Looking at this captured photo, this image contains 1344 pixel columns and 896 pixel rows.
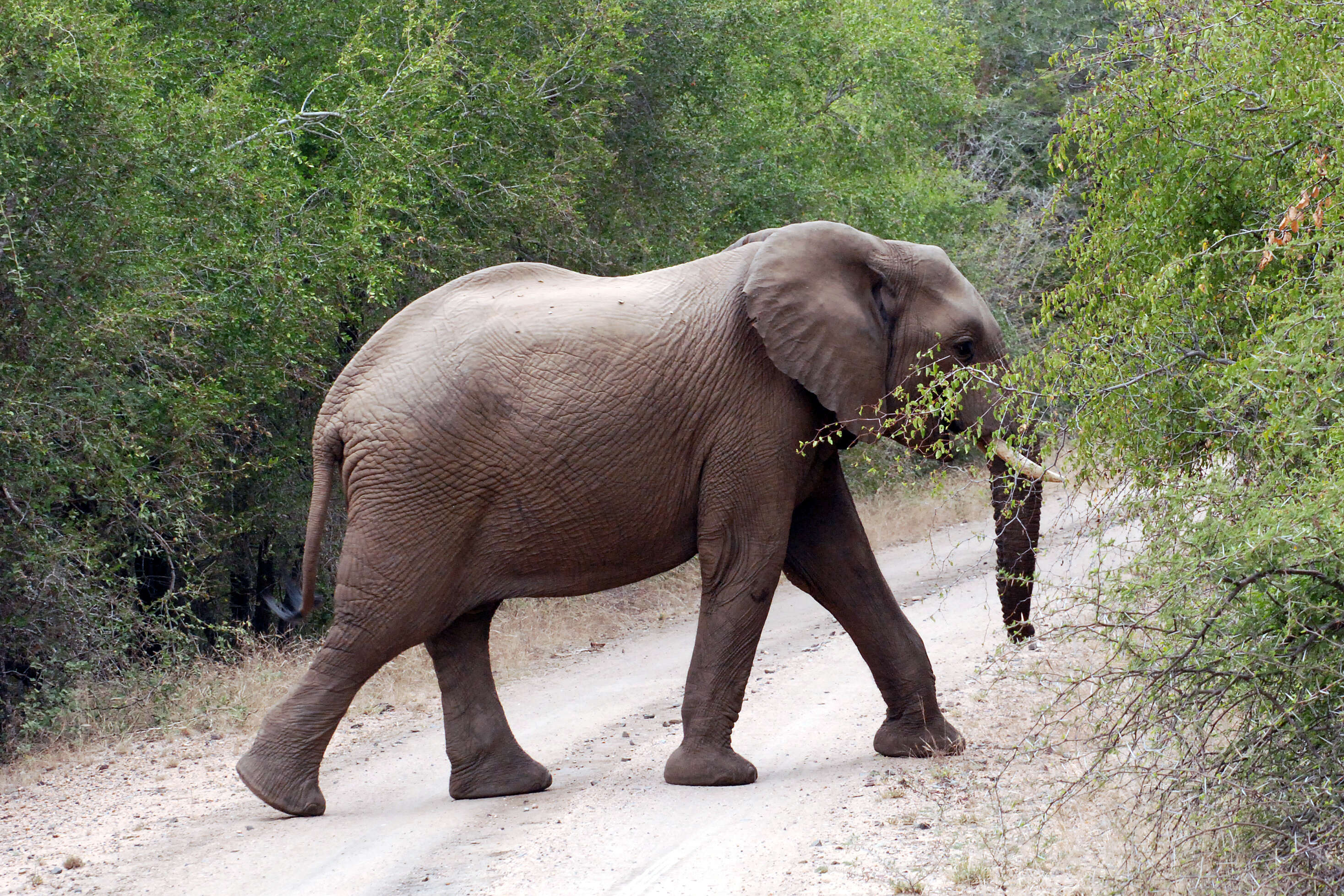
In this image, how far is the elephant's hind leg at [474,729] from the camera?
289 inches

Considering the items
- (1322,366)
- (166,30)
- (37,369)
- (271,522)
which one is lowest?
(271,522)

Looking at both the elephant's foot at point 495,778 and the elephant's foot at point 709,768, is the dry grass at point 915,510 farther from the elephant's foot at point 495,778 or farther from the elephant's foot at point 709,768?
the elephant's foot at point 495,778

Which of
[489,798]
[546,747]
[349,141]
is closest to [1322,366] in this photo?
[489,798]

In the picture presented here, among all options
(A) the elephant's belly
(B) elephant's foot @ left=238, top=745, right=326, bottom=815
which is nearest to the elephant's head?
(A) the elephant's belly

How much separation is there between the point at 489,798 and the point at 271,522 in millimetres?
6923

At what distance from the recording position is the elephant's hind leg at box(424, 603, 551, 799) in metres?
7.34

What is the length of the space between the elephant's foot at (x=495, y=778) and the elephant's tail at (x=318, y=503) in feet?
3.99

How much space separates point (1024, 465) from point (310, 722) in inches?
152

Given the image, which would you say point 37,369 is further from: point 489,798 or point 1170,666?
point 1170,666

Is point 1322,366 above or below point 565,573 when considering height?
above

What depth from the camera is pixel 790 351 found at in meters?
7.18

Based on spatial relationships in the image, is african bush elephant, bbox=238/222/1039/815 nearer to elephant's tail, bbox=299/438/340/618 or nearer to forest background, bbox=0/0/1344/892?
elephant's tail, bbox=299/438/340/618

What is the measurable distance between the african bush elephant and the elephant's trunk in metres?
0.51

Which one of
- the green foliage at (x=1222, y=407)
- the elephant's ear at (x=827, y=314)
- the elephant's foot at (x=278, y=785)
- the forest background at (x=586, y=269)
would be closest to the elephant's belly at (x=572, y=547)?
the elephant's ear at (x=827, y=314)
